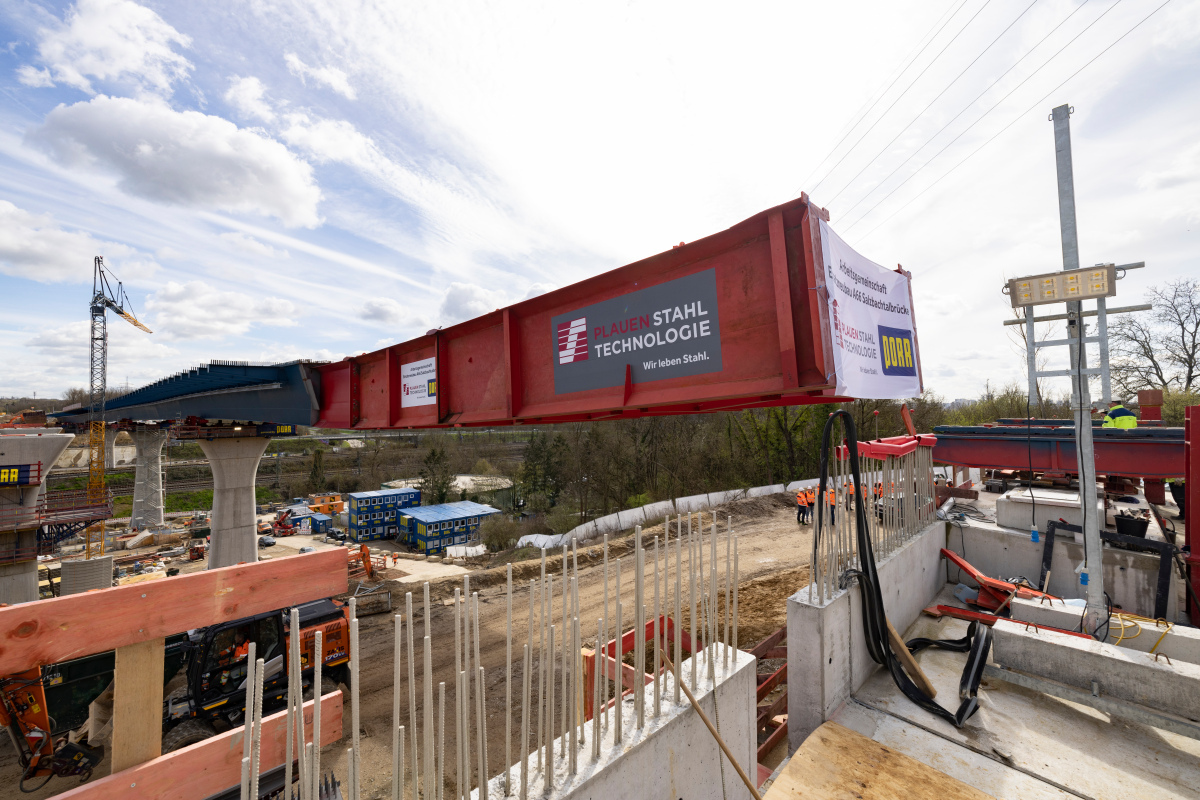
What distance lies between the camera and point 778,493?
74.6 ft

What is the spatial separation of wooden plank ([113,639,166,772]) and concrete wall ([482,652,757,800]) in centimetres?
165

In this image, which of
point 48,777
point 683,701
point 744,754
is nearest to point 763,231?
point 683,701

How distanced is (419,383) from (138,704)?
5931mm

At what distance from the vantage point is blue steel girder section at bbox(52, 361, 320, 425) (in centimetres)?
1002

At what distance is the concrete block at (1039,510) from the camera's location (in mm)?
8922

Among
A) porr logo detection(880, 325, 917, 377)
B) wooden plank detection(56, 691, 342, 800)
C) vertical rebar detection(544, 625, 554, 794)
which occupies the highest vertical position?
porr logo detection(880, 325, 917, 377)

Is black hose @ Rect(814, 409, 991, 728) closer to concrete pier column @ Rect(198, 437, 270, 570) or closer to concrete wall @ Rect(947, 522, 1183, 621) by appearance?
concrete wall @ Rect(947, 522, 1183, 621)

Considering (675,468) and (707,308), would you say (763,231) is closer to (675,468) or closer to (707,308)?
(707,308)

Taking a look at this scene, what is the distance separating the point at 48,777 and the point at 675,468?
31431 mm

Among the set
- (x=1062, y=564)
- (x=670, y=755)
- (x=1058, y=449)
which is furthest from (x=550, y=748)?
(x=1058, y=449)

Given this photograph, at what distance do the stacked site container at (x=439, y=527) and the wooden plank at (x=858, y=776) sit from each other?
2751 centimetres

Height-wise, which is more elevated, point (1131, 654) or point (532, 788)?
point (532, 788)

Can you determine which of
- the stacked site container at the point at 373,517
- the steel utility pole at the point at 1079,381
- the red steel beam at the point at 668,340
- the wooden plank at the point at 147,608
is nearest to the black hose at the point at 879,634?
the red steel beam at the point at 668,340

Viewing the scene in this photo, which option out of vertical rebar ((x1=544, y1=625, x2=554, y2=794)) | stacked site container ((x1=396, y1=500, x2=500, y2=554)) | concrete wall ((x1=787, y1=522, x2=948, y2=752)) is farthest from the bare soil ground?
stacked site container ((x1=396, y1=500, x2=500, y2=554))
